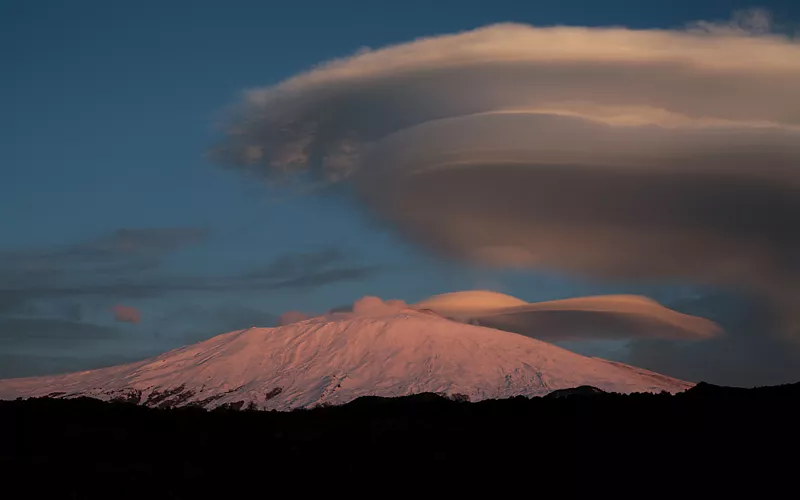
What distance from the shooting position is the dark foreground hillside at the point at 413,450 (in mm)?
58094

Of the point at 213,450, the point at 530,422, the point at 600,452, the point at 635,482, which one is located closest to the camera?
the point at 635,482

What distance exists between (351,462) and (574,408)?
24584 mm

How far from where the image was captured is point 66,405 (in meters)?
85.1

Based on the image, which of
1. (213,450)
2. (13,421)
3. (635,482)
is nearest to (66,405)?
(13,421)

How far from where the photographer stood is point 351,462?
213ft

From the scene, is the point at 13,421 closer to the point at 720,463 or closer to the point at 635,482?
the point at 635,482

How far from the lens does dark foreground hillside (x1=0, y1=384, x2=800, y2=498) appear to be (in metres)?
58.1

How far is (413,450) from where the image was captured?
66.9 meters

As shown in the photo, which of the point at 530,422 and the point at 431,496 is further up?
the point at 530,422

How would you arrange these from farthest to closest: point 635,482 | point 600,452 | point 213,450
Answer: point 213,450
point 600,452
point 635,482

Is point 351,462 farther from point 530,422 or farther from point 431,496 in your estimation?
point 530,422

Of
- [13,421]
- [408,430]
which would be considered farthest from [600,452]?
[13,421]

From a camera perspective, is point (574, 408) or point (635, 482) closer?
point (635, 482)

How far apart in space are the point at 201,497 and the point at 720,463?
107ft
